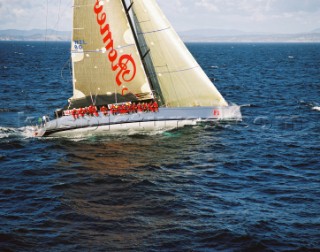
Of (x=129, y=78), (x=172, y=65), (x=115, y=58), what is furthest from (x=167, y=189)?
(x=172, y=65)

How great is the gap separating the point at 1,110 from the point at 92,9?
1878 cm

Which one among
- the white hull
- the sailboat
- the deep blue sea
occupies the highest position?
the sailboat

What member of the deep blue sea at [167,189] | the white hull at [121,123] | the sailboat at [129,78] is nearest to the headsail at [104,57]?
the sailboat at [129,78]

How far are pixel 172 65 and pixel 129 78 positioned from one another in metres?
4.03

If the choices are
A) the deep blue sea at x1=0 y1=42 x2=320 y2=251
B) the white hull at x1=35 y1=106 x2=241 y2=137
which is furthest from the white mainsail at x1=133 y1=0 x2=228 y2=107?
the deep blue sea at x1=0 y1=42 x2=320 y2=251

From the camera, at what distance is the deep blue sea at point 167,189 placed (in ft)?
61.3

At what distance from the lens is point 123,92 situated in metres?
36.7

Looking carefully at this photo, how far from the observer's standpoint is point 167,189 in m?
24.6

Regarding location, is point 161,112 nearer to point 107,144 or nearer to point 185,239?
point 107,144

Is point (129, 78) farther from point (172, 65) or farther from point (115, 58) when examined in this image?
point (172, 65)

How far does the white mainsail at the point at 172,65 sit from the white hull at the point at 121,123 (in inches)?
71.3

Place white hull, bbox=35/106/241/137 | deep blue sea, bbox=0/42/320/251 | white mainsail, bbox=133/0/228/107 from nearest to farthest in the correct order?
deep blue sea, bbox=0/42/320/251 → white hull, bbox=35/106/241/137 → white mainsail, bbox=133/0/228/107

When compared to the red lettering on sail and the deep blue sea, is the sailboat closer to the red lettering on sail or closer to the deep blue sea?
the red lettering on sail

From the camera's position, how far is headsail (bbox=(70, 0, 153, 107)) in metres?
34.6
